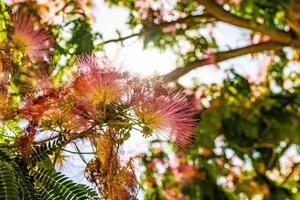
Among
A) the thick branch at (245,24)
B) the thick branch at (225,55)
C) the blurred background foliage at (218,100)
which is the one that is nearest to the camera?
the blurred background foliage at (218,100)

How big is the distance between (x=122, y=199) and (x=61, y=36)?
271 centimetres

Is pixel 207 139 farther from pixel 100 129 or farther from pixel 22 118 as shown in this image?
pixel 22 118

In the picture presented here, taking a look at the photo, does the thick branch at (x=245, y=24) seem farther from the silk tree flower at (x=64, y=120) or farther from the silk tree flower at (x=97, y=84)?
the silk tree flower at (x=64, y=120)

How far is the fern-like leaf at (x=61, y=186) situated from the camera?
61.7 inches

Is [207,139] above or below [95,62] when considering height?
below

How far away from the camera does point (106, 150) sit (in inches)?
65.9

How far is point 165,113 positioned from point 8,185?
1.72 ft

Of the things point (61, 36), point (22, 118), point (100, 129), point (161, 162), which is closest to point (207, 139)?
point (100, 129)

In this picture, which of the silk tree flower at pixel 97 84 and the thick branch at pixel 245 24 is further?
the thick branch at pixel 245 24

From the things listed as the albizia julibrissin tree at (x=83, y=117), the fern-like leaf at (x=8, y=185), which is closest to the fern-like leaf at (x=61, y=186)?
the albizia julibrissin tree at (x=83, y=117)

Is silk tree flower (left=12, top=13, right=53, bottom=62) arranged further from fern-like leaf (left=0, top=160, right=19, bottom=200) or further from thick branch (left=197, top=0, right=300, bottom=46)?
thick branch (left=197, top=0, right=300, bottom=46)

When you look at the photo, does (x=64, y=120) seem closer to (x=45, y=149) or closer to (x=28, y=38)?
(x=45, y=149)

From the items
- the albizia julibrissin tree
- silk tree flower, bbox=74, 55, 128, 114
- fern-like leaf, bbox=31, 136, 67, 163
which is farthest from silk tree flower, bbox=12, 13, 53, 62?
fern-like leaf, bbox=31, 136, 67, 163

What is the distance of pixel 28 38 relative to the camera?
5.55 feet
